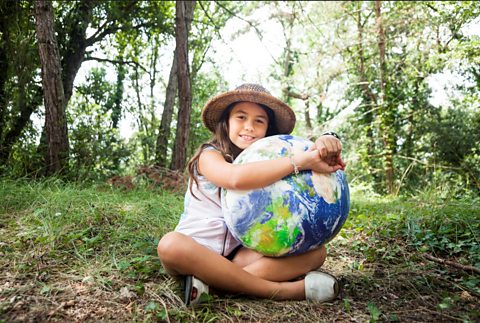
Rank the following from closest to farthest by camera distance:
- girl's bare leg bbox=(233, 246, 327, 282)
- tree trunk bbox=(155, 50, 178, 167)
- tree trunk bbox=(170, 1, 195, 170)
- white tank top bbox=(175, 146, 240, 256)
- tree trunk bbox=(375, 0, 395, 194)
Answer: girl's bare leg bbox=(233, 246, 327, 282) → white tank top bbox=(175, 146, 240, 256) → tree trunk bbox=(170, 1, 195, 170) → tree trunk bbox=(155, 50, 178, 167) → tree trunk bbox=(375, 0, 395, 194)

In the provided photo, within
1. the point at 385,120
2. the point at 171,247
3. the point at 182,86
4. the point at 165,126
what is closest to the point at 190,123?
the point at 165,126

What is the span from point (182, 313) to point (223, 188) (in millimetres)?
757

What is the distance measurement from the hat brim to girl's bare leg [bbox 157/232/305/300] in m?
0.94

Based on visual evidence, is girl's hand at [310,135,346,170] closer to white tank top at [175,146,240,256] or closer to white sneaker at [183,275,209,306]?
white tank top at [175,146,240,256]

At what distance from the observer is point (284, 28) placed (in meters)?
17.1

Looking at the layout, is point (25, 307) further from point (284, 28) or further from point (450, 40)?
point (284, 28)

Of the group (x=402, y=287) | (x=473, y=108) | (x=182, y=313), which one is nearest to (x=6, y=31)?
(x=182, y=313)

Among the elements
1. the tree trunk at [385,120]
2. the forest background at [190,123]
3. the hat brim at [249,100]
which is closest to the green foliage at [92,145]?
the forest background at [190,123]

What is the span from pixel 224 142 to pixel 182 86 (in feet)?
14.7

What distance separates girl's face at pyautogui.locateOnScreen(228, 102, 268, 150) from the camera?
252 centimetres

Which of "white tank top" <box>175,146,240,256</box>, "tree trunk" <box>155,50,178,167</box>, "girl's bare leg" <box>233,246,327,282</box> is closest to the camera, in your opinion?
"girl's bare leg" <box>233,246,327,282</box>

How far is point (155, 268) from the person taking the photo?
2678 mm

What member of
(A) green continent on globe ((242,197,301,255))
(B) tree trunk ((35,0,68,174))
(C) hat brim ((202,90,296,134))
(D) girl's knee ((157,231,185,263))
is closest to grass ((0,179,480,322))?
(D) girl's knee ((157,231,185,263))

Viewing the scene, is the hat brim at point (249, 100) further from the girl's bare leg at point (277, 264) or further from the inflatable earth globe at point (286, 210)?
the girl's bare leg at point (277, 264)
